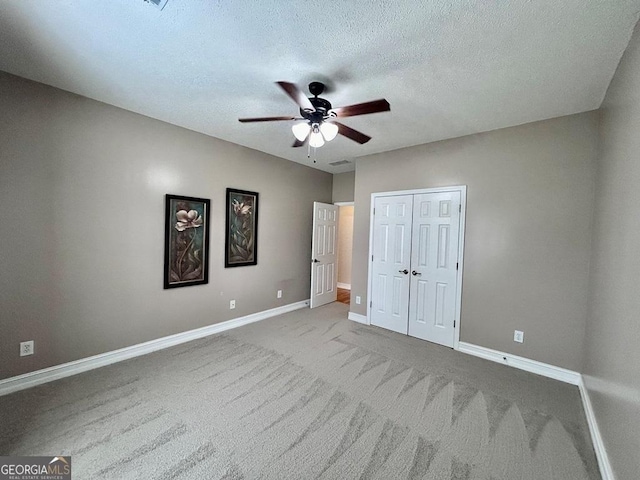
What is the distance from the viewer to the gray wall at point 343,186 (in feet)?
17.4

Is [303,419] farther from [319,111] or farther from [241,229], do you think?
[241,229]

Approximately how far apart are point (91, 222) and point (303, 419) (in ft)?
9.00

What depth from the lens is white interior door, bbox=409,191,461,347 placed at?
3.40 m

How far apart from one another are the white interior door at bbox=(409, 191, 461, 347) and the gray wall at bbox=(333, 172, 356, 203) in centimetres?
182

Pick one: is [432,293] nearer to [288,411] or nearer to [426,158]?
[426,158]

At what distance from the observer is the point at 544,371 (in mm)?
2770

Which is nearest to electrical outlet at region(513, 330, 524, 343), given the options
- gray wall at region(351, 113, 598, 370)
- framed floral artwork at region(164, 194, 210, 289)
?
gray wall at region(351, 113, 598, 370)

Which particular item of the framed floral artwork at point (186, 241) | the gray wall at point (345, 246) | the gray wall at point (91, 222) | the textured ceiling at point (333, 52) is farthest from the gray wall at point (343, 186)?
the framed floral artwork at point (186, 241)

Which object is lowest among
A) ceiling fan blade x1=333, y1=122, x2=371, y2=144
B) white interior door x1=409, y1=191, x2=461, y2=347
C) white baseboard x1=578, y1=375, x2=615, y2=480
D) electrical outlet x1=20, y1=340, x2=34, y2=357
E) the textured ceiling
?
white baseboard x1=578, y1=375, x2=615, y2=480

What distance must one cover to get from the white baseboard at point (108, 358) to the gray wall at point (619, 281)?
150 inches

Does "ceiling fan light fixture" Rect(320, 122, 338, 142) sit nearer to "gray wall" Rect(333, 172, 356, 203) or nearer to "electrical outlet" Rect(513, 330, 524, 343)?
"electrical outlet" Rect(513, 330, 524, 343)

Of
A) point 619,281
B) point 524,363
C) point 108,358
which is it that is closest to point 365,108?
point 619,281

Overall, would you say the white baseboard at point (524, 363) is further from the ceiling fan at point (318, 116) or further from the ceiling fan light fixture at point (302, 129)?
the ceiling fan light fixture at point (302, 129)

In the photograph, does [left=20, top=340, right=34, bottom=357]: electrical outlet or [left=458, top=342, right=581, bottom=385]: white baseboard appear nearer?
[left=20, top=340, right=34, bottom=357]: electrical outlet
